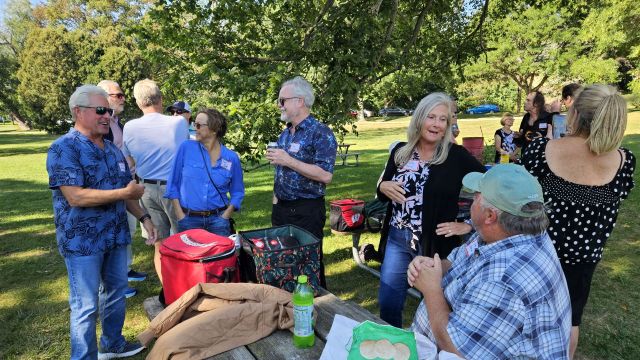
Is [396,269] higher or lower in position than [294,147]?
lower

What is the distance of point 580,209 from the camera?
242 cm

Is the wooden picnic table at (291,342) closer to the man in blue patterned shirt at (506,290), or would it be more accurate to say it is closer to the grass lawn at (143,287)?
the man in blue patterned shirt at (506,290)

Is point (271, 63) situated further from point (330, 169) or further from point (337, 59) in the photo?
point (330, 169)

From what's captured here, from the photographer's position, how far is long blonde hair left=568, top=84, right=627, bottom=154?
2236mm

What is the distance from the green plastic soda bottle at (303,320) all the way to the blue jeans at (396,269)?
1126 millimetres

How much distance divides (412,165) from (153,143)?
103 inches

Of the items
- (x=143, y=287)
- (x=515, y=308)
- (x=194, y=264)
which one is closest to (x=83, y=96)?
(x=194, y=264)

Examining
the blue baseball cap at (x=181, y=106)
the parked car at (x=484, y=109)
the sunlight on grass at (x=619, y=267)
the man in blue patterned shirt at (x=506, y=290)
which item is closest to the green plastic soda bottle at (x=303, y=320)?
the man in blue patterned shirt at (x=506, y=290)

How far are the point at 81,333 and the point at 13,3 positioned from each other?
5347cm

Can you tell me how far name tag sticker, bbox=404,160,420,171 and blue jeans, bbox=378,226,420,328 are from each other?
441 mm

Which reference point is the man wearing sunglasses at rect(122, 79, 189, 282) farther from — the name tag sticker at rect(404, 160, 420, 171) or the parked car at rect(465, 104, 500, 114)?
the parked car at rect(465, 104, 500, 114)

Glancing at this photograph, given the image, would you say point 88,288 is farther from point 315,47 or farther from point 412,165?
point 315,47

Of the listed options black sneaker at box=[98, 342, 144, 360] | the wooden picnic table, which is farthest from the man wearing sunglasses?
the wooden picnic table

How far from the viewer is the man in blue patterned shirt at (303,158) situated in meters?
3.12
